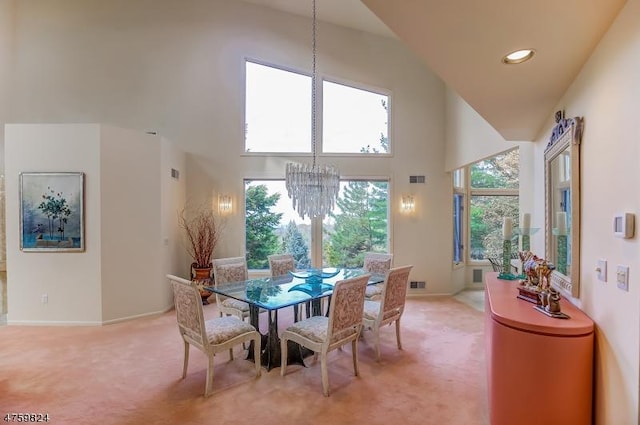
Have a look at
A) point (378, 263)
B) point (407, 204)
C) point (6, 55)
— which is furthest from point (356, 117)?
point (6, 55)

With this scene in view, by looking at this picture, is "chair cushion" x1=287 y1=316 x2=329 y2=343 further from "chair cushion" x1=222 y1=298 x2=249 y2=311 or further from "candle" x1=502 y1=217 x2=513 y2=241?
"candle" x1=502 y1=217 x2=513 y2=241

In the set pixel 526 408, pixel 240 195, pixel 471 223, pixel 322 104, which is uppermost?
pixel 322 104

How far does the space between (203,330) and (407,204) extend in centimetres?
443

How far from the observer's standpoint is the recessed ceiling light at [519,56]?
1.83m

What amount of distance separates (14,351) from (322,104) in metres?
5.66

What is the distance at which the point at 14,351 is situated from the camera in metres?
3.62

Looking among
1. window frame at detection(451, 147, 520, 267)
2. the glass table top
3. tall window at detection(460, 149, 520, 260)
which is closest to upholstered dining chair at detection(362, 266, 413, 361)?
the glass table top

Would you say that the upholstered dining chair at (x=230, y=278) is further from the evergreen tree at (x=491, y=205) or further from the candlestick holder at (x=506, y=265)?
the evergreen tree at (x=491, y=205)

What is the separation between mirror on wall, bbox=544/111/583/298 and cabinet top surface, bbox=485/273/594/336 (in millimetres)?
256

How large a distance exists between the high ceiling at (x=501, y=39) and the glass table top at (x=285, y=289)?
2.16 metres

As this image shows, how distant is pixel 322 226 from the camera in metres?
6.11

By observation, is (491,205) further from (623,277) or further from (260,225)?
(623,277)

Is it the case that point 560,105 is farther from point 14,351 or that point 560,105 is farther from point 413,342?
point 14,351

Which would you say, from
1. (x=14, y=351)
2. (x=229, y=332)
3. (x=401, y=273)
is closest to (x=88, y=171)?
(x=14, y=351)
